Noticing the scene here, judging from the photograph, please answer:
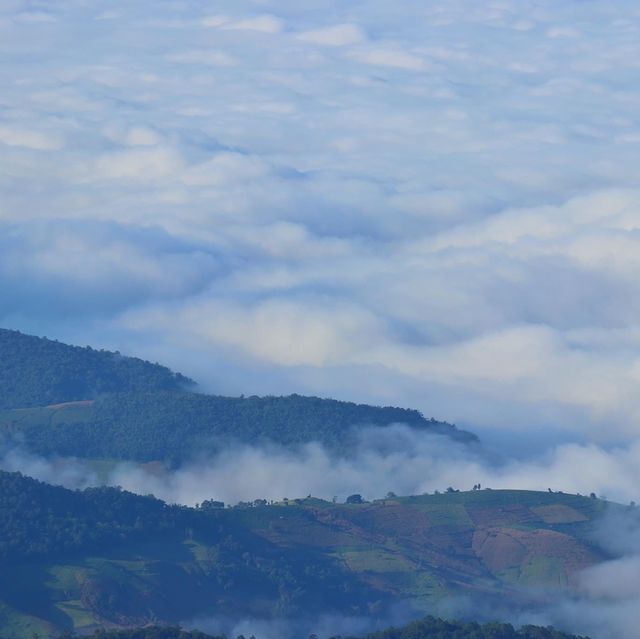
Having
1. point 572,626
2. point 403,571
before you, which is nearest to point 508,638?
point 572,626

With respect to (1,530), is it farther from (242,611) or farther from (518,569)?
(518,569)

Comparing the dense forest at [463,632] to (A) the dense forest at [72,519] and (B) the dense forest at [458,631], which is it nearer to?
(B) the dense forest at [458,631]

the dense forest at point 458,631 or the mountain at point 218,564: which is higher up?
the mountain at point 218,564

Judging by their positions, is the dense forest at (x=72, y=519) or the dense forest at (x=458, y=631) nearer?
the dense forest at (x=458, y=631)

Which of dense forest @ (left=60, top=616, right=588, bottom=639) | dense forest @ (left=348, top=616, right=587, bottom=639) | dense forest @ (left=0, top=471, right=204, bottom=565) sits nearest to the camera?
dense forest @ (left=60, top=616, right=588, bottom=639)

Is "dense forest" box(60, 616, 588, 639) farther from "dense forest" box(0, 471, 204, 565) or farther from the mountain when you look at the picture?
"dense forest" box(0, 471, 204, 565)

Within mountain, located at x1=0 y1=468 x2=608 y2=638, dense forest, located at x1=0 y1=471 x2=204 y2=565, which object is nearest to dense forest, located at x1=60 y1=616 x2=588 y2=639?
mountain, located at x1=0 y1=468 x2=608 y2=638

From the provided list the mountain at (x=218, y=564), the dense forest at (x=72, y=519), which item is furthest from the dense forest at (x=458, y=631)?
the dense forest at (x=72, y=519)

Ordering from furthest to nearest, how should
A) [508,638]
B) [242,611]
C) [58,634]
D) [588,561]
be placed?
[588,561] → [242,611] → [58,634] → [508,638]

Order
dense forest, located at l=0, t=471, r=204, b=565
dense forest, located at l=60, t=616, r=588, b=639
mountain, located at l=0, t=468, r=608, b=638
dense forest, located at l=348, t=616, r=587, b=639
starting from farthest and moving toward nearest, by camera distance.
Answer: dense forest, located at l=0, t=471, r=204, b=565
mountain, located at l=0, t=468, r=608, b=638
dense forest, located at l=348, t=616, r=587, b=639
dense forest, located at l=60, t=616, r=588, b=639
